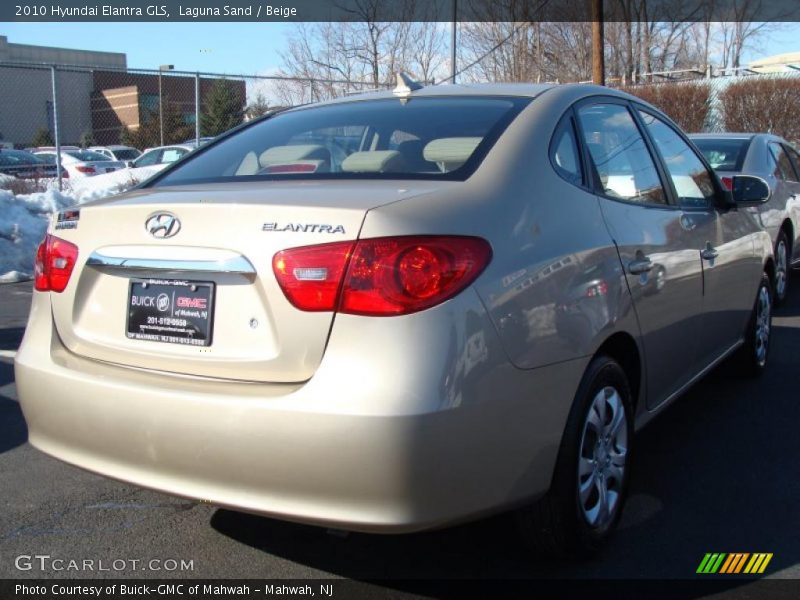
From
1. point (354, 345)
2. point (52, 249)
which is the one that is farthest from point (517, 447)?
point (52, 249)

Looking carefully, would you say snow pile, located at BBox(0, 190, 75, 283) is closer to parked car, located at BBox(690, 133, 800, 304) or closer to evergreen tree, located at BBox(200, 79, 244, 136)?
parked car, located at BBox(690, 133, 800, 304)

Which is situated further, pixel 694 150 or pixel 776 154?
pixel 776 154

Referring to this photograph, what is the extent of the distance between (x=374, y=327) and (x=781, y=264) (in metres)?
6.44

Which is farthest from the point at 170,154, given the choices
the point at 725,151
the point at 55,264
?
the point at 55,264

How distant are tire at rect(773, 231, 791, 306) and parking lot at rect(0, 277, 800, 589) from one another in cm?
358

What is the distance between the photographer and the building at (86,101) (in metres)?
24.4

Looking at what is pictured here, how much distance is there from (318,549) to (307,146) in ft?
5.01

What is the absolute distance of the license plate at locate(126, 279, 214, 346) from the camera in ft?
8.43

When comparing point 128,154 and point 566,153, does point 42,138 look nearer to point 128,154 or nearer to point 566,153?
point 128,154

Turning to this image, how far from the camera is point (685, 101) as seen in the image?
22672mm

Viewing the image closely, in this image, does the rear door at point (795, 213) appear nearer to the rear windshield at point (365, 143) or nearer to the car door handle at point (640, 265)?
the car door handle at point (640, 265)

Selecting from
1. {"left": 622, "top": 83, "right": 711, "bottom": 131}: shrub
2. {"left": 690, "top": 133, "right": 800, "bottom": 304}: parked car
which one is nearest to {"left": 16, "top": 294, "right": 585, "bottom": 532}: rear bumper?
{"left": 690, "top": 133, "right": 800, "bottom": 304}: parked car

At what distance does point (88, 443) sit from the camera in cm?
273

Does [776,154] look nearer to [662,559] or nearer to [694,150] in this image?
[694,150]
